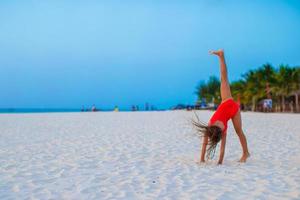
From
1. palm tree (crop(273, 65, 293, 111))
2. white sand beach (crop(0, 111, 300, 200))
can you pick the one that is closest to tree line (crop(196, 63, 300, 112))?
Result: palm tree (crop(273, 65, 293, 111))

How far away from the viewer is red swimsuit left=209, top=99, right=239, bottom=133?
6742 mm

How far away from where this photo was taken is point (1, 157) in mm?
7855

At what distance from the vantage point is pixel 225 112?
680 centimetres

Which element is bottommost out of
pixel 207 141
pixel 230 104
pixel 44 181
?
pixel 44 181

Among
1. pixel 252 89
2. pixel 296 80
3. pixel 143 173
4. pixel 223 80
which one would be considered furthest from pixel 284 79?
pixel 143 173

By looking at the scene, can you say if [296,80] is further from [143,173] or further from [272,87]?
[143,173]

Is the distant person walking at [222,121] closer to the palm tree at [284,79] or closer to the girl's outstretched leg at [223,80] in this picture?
the girl's outstretched leg at [223,80]

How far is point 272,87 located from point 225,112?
4406cm

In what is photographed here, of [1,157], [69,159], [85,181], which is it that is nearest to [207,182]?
[85,181]

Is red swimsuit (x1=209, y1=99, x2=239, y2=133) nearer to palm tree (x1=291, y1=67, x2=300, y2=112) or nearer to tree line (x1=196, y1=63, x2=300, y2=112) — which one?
tree line (x1=196, y1=63, x2=300, y2=112)

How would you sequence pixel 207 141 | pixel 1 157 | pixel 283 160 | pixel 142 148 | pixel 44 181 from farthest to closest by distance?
pixel 142 148
pixel 1 157
pixel 283 160
pixel 207 141
pixel 44 181

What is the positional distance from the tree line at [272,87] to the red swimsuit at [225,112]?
37.4 metres

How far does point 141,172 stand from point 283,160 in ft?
9.40

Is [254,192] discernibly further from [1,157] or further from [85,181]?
[1,157]
